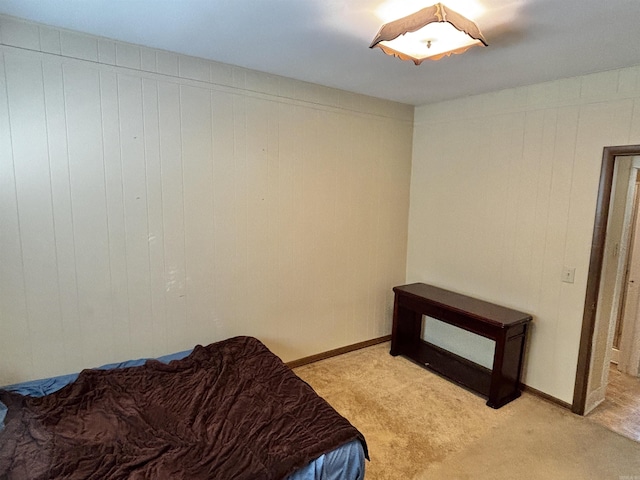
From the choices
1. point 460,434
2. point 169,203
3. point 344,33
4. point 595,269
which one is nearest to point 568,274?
point 595,269

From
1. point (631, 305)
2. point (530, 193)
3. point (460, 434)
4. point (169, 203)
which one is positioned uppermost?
point (530, 193)

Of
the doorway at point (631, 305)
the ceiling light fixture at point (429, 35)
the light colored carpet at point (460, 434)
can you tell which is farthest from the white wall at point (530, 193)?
the ceiling light fixture at point (429, 35)

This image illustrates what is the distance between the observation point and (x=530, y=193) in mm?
3006

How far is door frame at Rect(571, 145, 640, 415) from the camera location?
257cm

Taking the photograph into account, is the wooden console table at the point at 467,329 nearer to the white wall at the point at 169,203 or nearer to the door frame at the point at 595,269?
the door frame at the point at 595,269

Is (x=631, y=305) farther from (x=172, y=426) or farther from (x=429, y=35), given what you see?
(x=172, y=426)

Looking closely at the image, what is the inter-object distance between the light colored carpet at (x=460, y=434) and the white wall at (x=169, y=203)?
71cm

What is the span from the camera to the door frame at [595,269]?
8.44ft

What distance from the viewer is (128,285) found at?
8.28 ft

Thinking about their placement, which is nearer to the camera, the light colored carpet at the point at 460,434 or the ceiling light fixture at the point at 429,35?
the ceiling light fixture at the point at 429,35

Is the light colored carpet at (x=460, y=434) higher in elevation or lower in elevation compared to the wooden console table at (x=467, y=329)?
lower

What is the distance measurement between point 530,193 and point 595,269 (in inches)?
28.7

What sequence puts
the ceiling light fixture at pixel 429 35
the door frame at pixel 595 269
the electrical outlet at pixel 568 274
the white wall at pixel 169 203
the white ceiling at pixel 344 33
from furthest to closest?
the electrical outlet at pixel 568 274 < the door frame at pixel 595 269 < the white wall at pixel 169 203 < the white ceiling at pixel 344 33 < the ceiling light fixture at pixel 429 35

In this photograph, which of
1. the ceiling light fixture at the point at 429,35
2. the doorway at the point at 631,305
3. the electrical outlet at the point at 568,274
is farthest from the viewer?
the doorway at the point at 631,305
